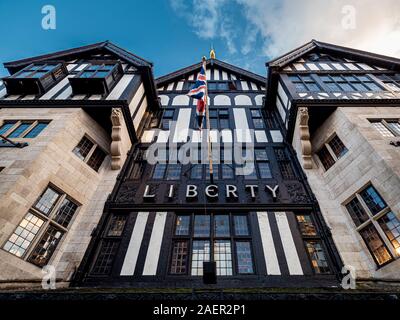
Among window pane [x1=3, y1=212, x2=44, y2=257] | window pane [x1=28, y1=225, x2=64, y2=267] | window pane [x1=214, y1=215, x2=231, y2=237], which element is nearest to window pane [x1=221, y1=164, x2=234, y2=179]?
window pane [x1=214, y1=215, x2=231, y2=237]

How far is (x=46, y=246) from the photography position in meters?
9.33

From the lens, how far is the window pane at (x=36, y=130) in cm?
1127

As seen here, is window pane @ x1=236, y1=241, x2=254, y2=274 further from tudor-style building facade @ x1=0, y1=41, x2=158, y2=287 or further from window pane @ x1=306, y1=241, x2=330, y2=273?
tudor-style building facade @ x1=0, y1=41, x2=158, y2=287

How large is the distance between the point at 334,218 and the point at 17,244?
13.0 meters

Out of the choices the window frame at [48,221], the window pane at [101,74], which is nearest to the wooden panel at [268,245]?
the window frame at [48,221]

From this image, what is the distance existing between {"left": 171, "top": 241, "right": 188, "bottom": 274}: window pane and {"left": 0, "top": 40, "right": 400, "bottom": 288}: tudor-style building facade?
47 millimetres

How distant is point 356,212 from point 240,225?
5.18 m

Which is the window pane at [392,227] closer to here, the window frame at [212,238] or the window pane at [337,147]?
the window pane at [337,147]

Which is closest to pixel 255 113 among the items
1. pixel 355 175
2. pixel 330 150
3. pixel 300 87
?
pixel 300 87

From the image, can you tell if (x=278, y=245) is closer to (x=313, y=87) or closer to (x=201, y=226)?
(x=201, y=226)

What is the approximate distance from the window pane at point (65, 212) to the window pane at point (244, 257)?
768 cm

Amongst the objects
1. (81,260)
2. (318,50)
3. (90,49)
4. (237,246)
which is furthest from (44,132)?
(318,50)

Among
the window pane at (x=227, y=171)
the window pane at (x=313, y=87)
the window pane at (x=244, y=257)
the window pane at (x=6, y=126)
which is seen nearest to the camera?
the window pane at (x=244, y=257)

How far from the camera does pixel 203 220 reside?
1088cm
